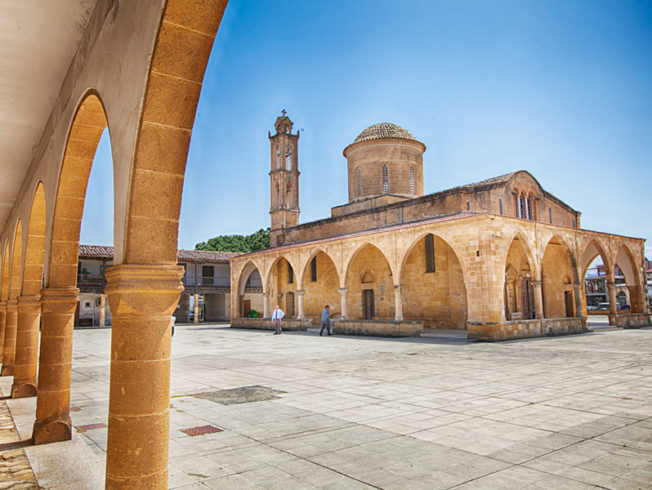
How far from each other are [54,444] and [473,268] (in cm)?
1263

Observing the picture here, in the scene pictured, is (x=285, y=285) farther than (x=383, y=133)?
Yes

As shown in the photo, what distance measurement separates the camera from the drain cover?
623 centimetres

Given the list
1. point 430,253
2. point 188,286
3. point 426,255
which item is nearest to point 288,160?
point 426,255

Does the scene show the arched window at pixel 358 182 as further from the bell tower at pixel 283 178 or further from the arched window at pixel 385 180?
the bell tower at pixel 283 178

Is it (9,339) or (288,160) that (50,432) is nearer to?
(9,339)

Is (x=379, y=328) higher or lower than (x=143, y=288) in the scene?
lower

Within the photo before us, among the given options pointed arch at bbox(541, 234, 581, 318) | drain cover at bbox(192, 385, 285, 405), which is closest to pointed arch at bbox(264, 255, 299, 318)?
pointed arch at bbox(541, 234, 581, 318)

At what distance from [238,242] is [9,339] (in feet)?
157

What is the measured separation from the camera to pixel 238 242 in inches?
2217

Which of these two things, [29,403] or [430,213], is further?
[430,213]

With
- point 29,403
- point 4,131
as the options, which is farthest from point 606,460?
point 4,131

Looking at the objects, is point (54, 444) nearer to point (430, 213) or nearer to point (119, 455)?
point (119, 455)

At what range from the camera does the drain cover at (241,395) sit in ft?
20.5

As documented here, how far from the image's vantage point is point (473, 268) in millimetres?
14750
